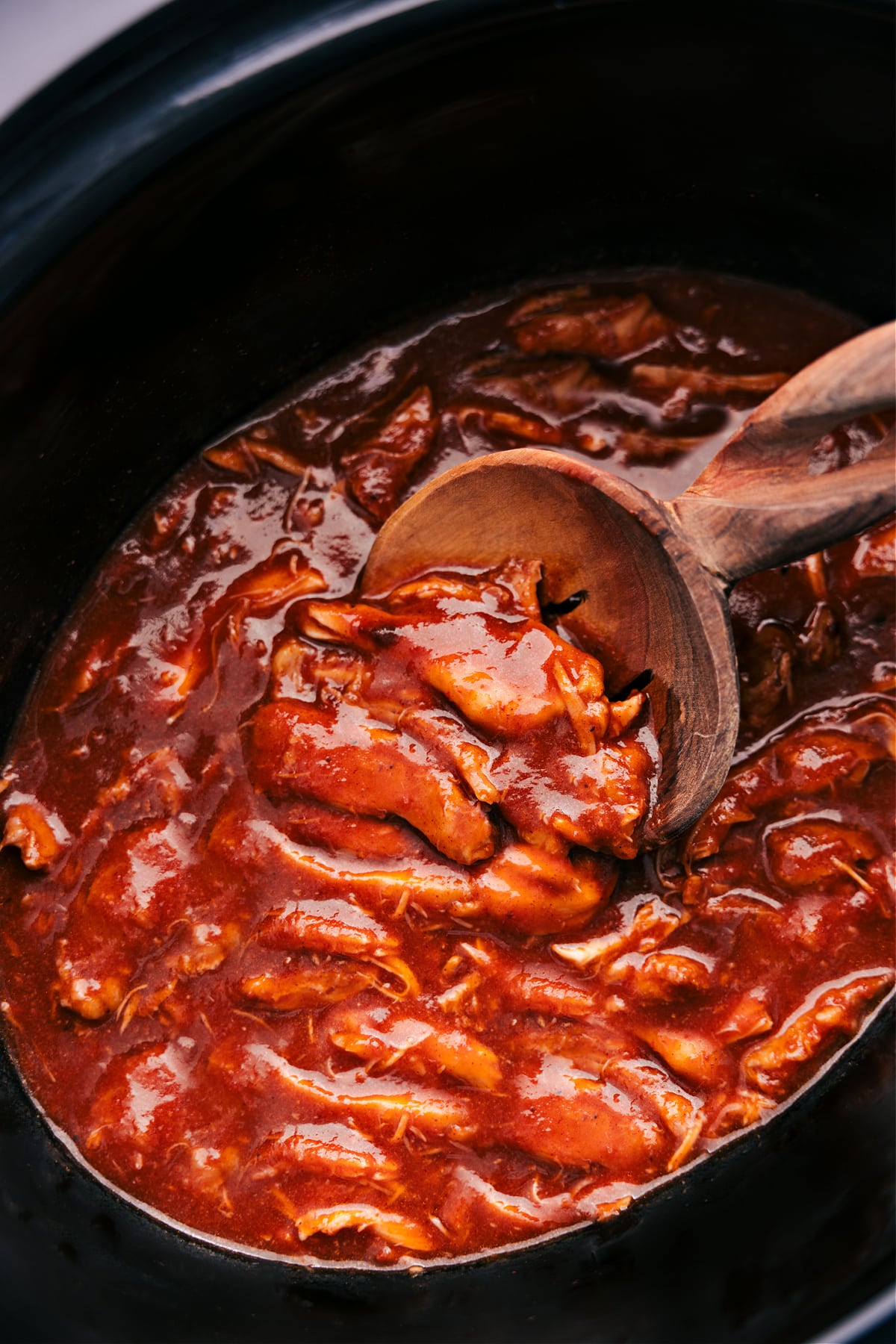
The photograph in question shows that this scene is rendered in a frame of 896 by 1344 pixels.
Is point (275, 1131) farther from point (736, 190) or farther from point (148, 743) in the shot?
point (736, 190)

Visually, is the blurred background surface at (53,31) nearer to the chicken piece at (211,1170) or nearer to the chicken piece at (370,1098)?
the chicken piece at (370,1098)

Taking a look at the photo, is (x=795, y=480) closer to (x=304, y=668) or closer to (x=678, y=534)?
(x=678, y=534)

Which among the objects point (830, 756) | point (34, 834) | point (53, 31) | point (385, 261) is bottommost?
point (830, 756)

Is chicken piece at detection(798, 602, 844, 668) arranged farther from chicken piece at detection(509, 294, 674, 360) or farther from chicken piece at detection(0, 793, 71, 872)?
chicken piece at detection(0, 793, 71, 872)

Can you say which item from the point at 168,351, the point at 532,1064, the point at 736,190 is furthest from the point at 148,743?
the point at 736,190

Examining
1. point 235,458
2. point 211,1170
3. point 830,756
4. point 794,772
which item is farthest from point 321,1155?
point 235,458

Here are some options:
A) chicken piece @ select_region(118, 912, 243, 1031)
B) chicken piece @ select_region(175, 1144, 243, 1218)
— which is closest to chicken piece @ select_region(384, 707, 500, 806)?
chicken piece @ select_region(118, 912, 243, 1031)

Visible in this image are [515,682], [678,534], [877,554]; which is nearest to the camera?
[678,534]
